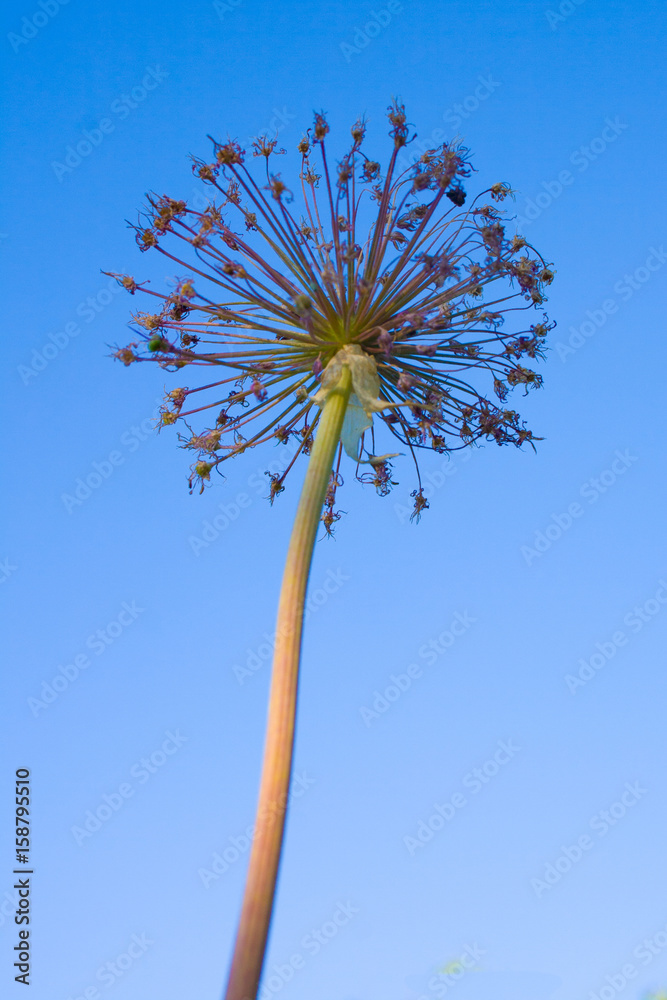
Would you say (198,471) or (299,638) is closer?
(299,638)

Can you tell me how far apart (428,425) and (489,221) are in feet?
6.19

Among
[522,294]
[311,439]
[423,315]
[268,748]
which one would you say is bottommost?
[268,748]

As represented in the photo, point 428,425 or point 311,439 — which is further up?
point 428,425

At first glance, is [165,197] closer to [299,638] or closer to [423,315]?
[423,315]

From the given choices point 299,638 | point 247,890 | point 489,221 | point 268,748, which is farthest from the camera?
point 489,221

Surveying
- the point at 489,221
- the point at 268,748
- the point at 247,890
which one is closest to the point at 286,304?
the point at 489,221

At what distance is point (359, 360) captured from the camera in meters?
6.55

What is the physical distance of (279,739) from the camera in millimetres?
4434

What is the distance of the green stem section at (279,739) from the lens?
377 cm

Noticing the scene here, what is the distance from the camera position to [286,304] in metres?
6.66

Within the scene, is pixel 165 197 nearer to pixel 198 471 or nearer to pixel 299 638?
pixel 198 471

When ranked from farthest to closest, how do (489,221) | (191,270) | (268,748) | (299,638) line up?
(489,221) → (191,270) → (299,638) → (268,748)

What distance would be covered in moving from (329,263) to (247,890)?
4.28 meters

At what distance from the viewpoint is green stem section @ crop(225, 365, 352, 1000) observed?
12.4 feet
